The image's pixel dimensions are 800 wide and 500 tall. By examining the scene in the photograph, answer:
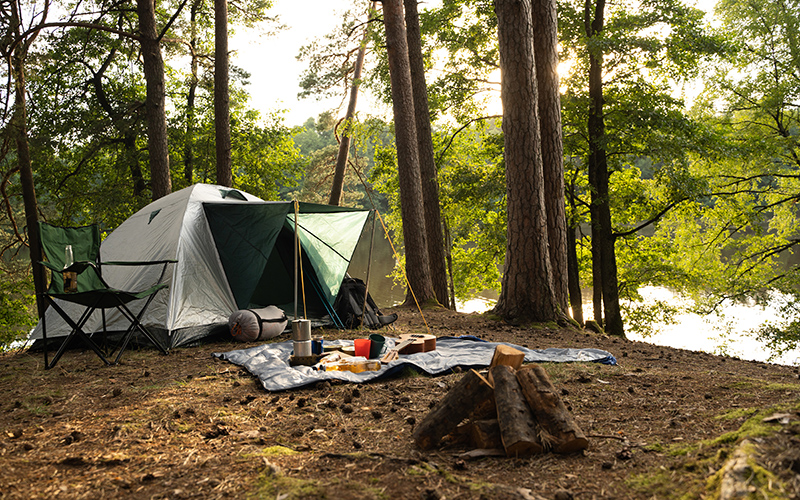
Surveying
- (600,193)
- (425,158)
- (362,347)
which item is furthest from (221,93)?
(600,193)

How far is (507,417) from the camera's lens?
201 centimetres

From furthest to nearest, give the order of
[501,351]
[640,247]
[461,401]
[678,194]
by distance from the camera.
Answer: [640,247]
[678,194]
[501,351]
[461,401]

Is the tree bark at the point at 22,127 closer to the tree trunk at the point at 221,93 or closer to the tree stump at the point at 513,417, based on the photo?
the tree trunk at the point at 221,93

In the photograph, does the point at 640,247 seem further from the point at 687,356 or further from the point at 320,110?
the point at 320,110

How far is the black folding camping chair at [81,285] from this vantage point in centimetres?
390

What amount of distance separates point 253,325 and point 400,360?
2030 mm

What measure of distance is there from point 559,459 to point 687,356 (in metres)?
3.55

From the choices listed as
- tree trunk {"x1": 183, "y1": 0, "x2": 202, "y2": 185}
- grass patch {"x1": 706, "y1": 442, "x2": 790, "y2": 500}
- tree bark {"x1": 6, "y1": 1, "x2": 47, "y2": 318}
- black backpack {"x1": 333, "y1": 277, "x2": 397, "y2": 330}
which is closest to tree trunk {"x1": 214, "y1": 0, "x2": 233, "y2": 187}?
tree bark {"x1": 6, "y1": 1, "x2": 47, "y2": 318}

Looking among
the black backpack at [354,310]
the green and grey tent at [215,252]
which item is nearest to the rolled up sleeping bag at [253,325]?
the green and grey tent at [215,252]

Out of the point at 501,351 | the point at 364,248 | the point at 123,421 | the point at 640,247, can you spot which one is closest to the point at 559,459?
the point at 501,351

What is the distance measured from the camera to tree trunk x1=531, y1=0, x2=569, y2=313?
593cm

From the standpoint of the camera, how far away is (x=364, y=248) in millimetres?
33125

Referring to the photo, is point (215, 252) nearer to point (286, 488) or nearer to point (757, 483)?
point (286, 488)

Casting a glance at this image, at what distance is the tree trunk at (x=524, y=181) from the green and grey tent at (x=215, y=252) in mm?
1815
